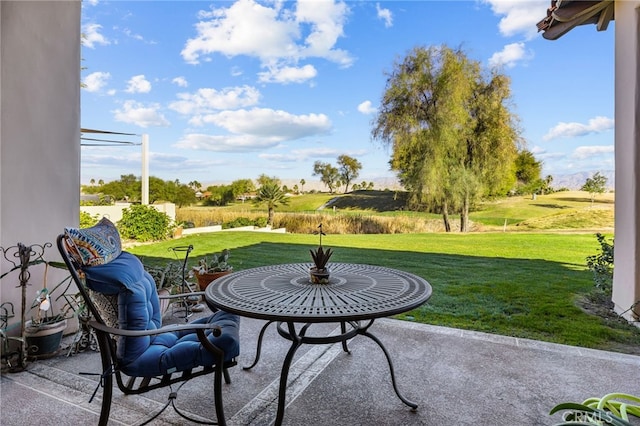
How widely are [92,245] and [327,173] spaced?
33.4ft

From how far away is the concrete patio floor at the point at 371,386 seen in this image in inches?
67.2

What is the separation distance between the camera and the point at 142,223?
24.7 ft

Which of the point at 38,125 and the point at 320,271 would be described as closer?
the point at 320,271

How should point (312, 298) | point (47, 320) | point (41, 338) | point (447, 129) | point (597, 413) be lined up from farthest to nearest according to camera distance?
point (447, 129) → point (47, 320) → point (41, 338) → point (312, 298) → point (597, 413)

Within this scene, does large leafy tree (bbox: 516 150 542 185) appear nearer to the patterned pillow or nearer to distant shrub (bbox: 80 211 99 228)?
the patterned pillow

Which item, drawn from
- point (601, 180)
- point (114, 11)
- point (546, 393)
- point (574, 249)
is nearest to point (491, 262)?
point (574, 249)

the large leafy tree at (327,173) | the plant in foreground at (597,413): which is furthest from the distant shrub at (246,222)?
the plant in foreground at (597,413)

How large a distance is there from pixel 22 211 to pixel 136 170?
6.47 m

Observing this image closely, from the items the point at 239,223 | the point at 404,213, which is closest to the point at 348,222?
the point at 404,213

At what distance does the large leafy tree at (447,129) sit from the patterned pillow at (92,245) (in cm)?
859

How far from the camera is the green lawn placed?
9.91ft

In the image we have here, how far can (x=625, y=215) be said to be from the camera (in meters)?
3.17

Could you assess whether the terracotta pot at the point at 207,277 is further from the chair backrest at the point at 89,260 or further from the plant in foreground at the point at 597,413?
Result: the plant in foreground at the point at 597,413

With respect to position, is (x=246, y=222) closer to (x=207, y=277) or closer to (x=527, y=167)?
(x=207, y=277)
